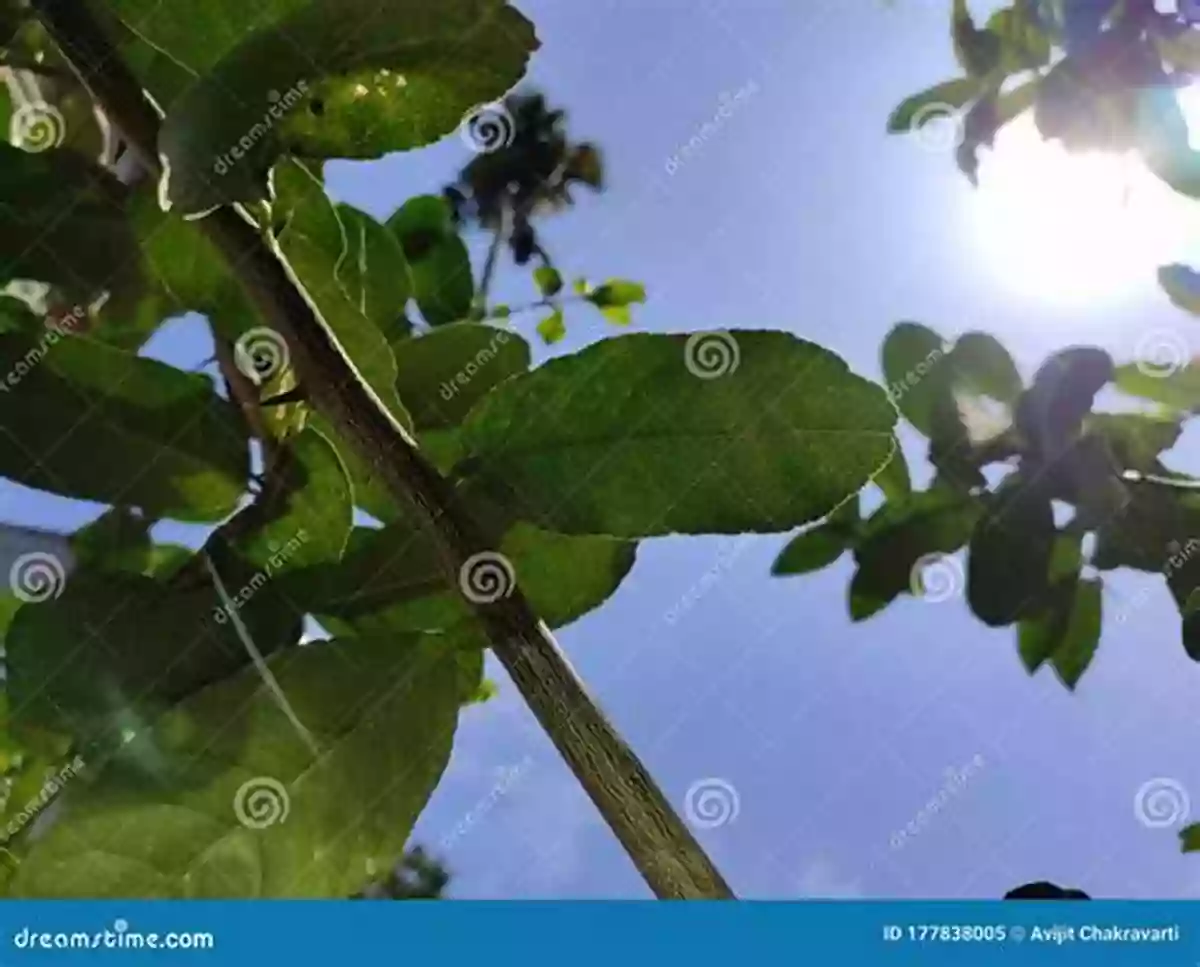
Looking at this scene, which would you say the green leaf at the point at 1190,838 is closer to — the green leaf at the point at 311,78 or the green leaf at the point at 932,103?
the green leaf at the point at 932,103

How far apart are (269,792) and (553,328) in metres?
0.57

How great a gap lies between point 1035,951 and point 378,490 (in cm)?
55

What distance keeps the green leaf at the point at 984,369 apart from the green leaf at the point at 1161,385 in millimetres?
79

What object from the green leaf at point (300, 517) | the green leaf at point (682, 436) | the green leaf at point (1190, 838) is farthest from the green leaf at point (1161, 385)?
the green leaf at point (300, 517)

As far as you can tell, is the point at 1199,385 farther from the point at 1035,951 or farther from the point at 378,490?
the point at 378,490

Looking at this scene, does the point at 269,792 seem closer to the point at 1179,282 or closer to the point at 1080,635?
the point at 1080,635

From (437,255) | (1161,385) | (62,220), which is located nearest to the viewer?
(62,220)

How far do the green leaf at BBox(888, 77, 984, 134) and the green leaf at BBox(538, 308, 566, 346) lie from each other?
11.4 inches

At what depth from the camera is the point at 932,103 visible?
1.03 m

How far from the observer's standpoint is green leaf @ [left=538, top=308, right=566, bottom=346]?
0.99m

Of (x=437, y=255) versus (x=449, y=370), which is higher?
(x=437, y=255)

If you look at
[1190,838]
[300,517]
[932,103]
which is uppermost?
[932,103]

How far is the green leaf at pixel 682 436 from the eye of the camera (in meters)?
0.49

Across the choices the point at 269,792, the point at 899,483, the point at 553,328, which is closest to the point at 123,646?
the point at 269,792
